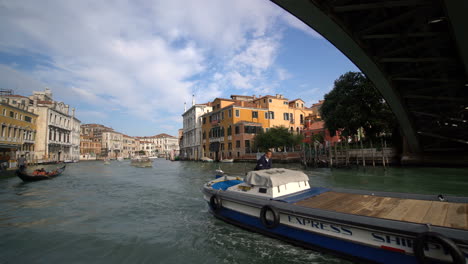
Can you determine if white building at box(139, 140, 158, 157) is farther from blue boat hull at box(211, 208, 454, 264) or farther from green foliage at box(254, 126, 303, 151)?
blue boat hull at box(211, 208, 454, 264)

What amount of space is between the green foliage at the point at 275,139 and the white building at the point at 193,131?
58.2 ft

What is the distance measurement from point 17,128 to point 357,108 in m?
41.6

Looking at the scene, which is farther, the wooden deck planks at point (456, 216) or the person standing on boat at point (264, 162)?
the person standing on boat at point (264, 162)

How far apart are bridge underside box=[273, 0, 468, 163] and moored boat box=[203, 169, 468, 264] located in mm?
3956

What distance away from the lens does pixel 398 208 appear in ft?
11.8

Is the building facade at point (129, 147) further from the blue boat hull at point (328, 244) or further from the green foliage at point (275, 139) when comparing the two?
the blue boat hull at point (328, 244)

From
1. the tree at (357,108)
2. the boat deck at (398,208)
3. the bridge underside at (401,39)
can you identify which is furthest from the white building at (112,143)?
the boat deck at (398,208)

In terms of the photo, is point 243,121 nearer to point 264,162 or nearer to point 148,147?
point 264,162

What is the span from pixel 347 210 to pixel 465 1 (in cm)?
494

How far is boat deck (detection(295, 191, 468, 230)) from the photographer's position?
3.01 m

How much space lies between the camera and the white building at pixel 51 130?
39.8 metres

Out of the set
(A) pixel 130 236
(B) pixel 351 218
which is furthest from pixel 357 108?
(A) pixel 130 236

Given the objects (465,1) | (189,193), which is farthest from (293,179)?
(189,193)

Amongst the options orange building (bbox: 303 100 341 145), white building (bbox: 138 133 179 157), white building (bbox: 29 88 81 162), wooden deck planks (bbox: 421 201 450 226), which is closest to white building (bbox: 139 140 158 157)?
white building (bbox: 138 133 179 157)
